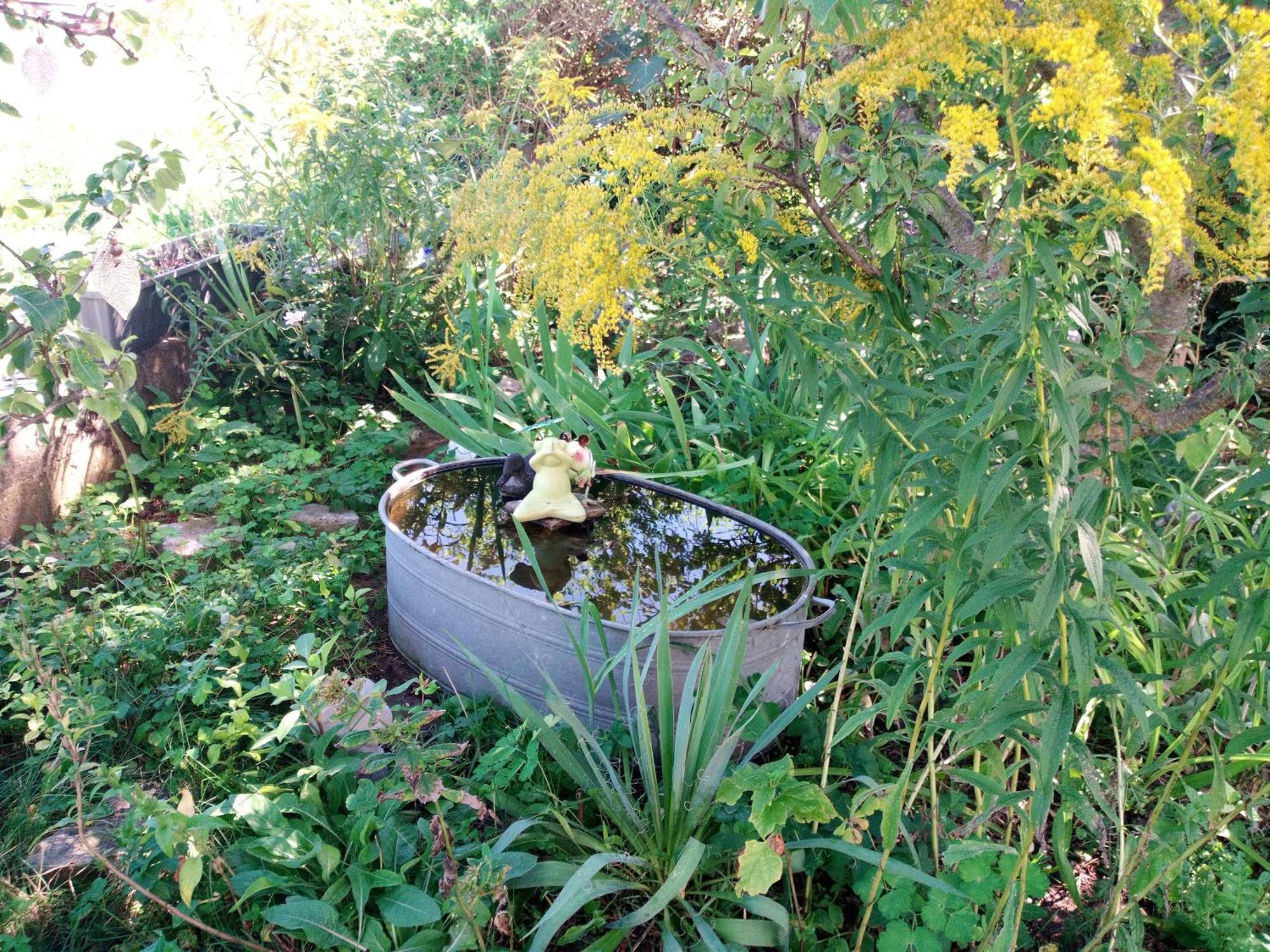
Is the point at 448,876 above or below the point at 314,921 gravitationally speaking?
above

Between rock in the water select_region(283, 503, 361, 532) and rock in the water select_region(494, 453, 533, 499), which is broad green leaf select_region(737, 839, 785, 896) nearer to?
rock in the water select_region(494, 453, 533, 499)

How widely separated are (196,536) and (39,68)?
1.97m

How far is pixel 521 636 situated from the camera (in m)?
2.26

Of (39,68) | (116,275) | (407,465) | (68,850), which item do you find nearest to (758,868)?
(68,850)

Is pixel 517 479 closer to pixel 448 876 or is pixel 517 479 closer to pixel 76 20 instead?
pixel 448 876

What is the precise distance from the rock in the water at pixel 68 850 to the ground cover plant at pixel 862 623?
0.08 ft

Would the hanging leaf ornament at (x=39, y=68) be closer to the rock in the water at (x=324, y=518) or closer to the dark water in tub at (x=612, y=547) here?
the dark water in tub at (x=612, y=547)

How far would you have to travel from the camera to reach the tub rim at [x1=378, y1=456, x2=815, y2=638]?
7.02 ft

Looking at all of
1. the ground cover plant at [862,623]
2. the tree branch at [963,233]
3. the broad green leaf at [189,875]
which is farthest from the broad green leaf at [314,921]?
the tree branch at [963,233]

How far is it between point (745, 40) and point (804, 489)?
80.6 inches

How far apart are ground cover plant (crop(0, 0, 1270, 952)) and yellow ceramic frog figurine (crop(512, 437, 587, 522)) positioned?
0.49 meters

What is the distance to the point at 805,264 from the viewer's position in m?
1.71

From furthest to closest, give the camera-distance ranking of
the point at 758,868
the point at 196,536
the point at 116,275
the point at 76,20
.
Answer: the point at 196,536, the point at 116,275, the point at 76,20, the point at 758,868

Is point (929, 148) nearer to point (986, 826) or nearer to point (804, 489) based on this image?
point (986, 826)
